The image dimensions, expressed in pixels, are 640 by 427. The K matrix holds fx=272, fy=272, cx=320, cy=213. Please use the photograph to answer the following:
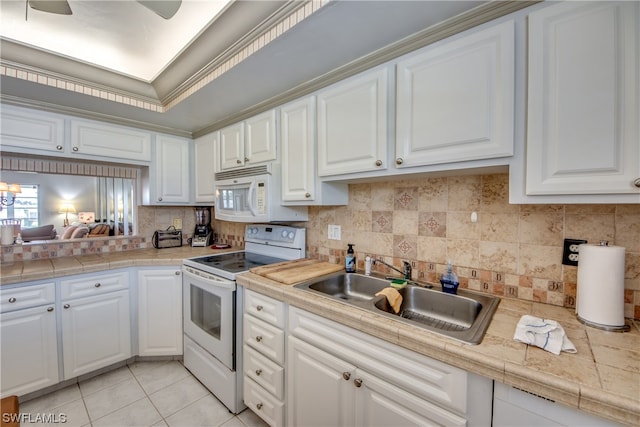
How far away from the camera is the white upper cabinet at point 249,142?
198 cm

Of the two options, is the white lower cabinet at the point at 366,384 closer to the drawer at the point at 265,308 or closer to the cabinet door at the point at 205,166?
the drawer at the point at 265,308

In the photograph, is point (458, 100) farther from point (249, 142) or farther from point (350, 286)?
point (249, 142)

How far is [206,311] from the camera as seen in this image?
1.98m

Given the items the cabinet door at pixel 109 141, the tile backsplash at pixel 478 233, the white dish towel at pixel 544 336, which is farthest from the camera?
the cabinet door at pixel 109 141

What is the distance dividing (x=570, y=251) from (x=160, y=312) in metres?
2.68

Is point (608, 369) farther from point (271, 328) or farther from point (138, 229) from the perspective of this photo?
point (138, 229)

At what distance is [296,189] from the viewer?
72.2 inches

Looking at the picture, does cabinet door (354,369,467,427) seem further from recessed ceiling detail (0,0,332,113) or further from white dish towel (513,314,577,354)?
recessed ceiling detail (0,0,332,113)

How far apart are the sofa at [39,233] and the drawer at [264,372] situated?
2.08m

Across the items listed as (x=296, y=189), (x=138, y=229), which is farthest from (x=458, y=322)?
(x=138, y=229)

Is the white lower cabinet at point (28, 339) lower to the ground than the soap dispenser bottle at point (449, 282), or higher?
lower

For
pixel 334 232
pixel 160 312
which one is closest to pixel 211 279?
pixel 160 312

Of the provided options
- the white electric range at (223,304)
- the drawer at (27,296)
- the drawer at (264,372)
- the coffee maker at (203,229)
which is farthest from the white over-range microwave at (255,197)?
the drawer at (27,296)

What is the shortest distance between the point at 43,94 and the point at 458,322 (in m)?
2.98
